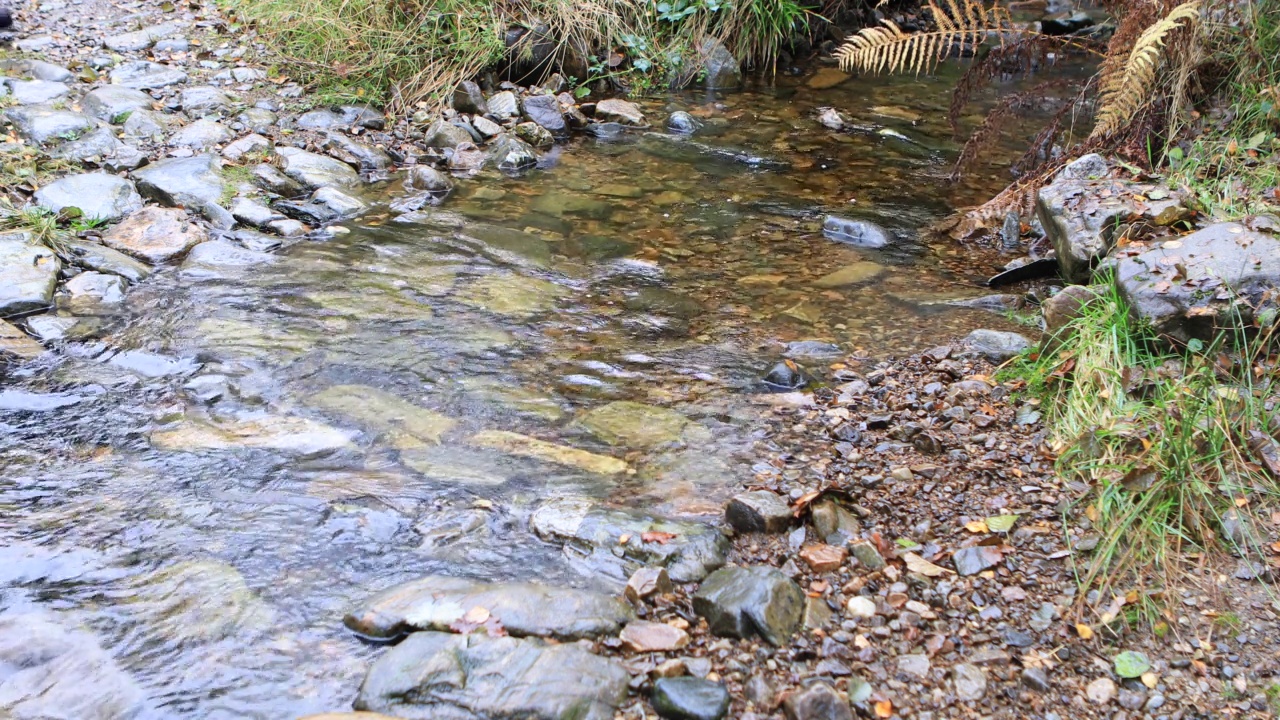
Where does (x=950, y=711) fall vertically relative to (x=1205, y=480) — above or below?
below

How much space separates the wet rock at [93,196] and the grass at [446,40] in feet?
5.34

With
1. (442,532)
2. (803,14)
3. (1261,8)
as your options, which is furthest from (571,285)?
(803,14)

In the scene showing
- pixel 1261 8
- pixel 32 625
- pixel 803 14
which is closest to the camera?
pixel 32 625

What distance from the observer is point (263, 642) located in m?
2.00

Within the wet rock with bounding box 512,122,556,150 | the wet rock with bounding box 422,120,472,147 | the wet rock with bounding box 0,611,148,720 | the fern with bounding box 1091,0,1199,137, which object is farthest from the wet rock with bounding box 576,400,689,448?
the wet rock with bounding box 512,122,556,150

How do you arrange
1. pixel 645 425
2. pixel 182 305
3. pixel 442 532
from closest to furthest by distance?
pixel 442 532, pixel 645 425, pixel 182 305

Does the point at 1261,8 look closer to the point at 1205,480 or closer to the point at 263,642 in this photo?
the point at 1205,480

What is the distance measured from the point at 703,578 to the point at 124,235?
3195 millimetres

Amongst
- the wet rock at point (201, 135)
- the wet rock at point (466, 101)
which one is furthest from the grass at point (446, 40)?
the wet rock at point (201, 135)

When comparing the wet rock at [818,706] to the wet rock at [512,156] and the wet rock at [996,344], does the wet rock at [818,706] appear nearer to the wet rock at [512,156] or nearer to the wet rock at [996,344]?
the wet rock at [996,344]

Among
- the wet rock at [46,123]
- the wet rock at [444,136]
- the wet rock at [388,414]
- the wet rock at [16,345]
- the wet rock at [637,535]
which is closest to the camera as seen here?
the wet rock at [637,535]

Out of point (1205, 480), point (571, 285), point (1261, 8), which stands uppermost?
point (1261, 8)

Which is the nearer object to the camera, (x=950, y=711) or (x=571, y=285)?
(x=950, y=711)

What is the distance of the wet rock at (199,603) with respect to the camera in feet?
6.62
